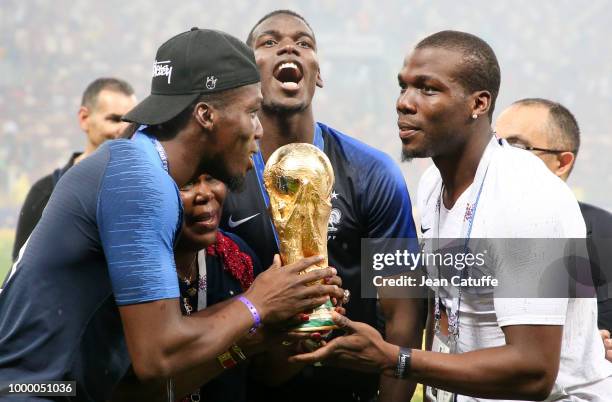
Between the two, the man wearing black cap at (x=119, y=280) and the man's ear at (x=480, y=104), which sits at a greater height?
the man's ear at (x=480, y=104)

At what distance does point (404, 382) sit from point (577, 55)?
19.8 m

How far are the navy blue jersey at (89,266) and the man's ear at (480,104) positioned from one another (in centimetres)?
143

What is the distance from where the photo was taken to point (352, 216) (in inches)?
154

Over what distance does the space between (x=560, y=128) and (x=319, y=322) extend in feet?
8.19

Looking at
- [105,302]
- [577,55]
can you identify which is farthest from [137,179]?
[577,55]

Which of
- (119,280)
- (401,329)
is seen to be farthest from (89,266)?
(401,329)

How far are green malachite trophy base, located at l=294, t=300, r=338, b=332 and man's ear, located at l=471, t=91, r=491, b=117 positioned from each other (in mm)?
1050

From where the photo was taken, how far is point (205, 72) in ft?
9.51

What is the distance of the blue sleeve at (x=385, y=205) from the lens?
394 cm

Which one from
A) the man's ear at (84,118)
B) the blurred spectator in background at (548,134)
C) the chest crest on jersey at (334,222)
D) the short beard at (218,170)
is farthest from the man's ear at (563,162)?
the man's ear at (84,118)

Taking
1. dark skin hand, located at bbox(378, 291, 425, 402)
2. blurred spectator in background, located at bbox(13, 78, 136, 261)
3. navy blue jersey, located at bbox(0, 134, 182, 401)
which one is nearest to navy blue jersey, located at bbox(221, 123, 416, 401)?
dark skin hand, located at bbox(378, 291, 425, 402)

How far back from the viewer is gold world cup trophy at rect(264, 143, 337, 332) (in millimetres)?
3223

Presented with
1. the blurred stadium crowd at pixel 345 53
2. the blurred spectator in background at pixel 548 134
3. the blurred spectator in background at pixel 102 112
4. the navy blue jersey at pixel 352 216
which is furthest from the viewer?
the blurred stadium crowd at pixel 345 53

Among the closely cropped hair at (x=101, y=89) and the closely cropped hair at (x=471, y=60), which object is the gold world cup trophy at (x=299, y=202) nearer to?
the closely cropped hair at (x=471, y=60)
